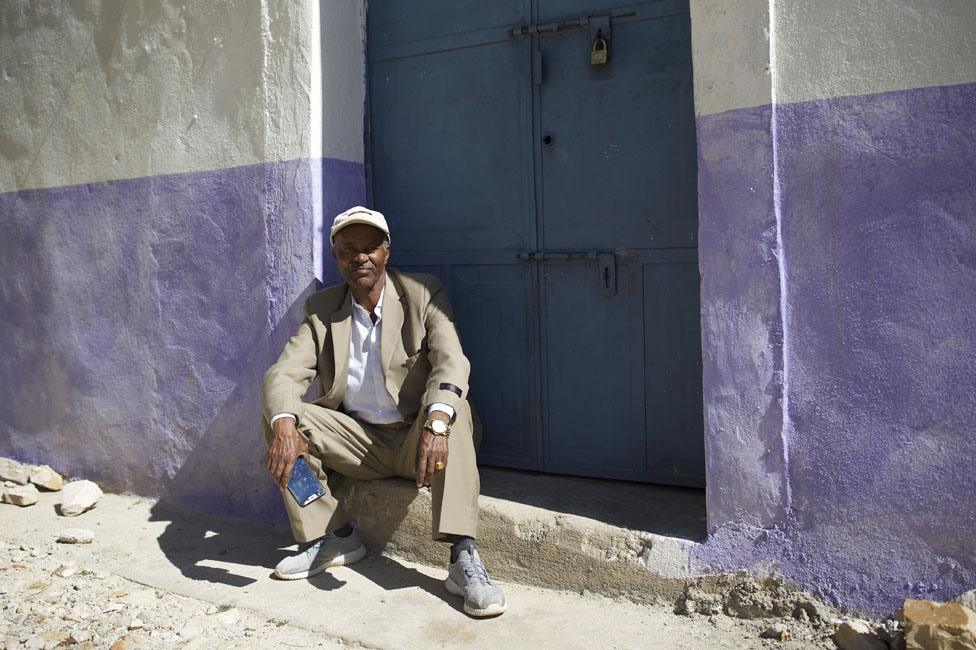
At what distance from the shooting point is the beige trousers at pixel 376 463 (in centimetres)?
309

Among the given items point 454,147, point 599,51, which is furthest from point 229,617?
point 599,51

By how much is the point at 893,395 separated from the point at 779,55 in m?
1.12

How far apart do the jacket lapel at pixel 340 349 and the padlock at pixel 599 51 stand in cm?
142

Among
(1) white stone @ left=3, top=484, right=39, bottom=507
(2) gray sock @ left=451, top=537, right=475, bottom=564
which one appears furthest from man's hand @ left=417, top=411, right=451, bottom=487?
(1) white stone @ left=3, top=484, right=39, bottom=507

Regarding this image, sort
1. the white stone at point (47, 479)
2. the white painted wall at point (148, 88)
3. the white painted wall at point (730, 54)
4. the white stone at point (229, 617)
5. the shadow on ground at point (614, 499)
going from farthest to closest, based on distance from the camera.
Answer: the white stone at point (47, 479), the white painted wall at point (148, 88), the shadow on ground at point (614, 499), the white stone at point (229, 617), the white painted wall at point (730, 54)

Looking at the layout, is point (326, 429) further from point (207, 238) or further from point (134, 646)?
point (207, 238)

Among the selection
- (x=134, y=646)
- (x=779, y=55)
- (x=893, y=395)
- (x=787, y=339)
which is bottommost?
(x=134, y=646)

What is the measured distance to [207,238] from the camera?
158 inches

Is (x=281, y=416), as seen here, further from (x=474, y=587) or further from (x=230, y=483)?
(x=230, y=483)

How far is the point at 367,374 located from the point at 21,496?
7.13 ft

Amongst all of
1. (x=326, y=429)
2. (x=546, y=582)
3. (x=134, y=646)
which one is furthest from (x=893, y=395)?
(x=134, y=646)

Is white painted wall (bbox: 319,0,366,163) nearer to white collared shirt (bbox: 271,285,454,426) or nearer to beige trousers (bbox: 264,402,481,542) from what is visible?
white collared shirt (bbox: 271,285,454,426)

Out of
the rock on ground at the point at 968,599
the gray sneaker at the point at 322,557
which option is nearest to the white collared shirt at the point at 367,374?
the gray sneaker at the point at 322,557

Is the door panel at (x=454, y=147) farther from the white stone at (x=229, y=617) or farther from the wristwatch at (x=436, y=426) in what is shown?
the white stone at (x=229, y=617)
